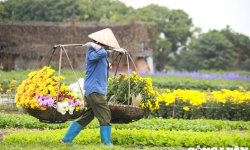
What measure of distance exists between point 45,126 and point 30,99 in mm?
2366

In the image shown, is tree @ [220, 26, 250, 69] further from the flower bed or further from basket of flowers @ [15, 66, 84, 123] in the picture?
basket of flowers @ [15, 66, 84, 123]

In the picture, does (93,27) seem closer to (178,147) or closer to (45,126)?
(45,126)

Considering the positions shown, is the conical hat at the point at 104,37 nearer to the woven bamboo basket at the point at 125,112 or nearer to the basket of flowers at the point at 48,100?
the basket of flowers at the point at 48,100

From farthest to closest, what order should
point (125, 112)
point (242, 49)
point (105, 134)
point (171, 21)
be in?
point (171, 21), point (242, 49), point (125, 112), point (105, 134)

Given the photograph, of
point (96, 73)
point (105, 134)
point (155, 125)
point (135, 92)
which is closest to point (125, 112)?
point (105, 134)

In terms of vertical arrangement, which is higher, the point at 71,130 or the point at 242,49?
the point at 242,49

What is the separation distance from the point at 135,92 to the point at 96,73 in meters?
1.08

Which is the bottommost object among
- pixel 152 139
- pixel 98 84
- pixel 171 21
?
pixel 152 139

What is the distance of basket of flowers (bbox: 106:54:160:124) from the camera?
13.5 ft

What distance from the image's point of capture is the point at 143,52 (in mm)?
19859

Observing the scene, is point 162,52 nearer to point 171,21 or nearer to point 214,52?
point 171,21

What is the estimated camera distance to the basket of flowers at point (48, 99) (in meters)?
3.78

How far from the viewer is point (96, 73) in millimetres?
3775

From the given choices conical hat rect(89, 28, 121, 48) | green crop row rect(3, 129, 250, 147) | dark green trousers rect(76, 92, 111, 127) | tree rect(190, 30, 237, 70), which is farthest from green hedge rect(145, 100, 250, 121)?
tree rect(190, 30, 237, 70)
